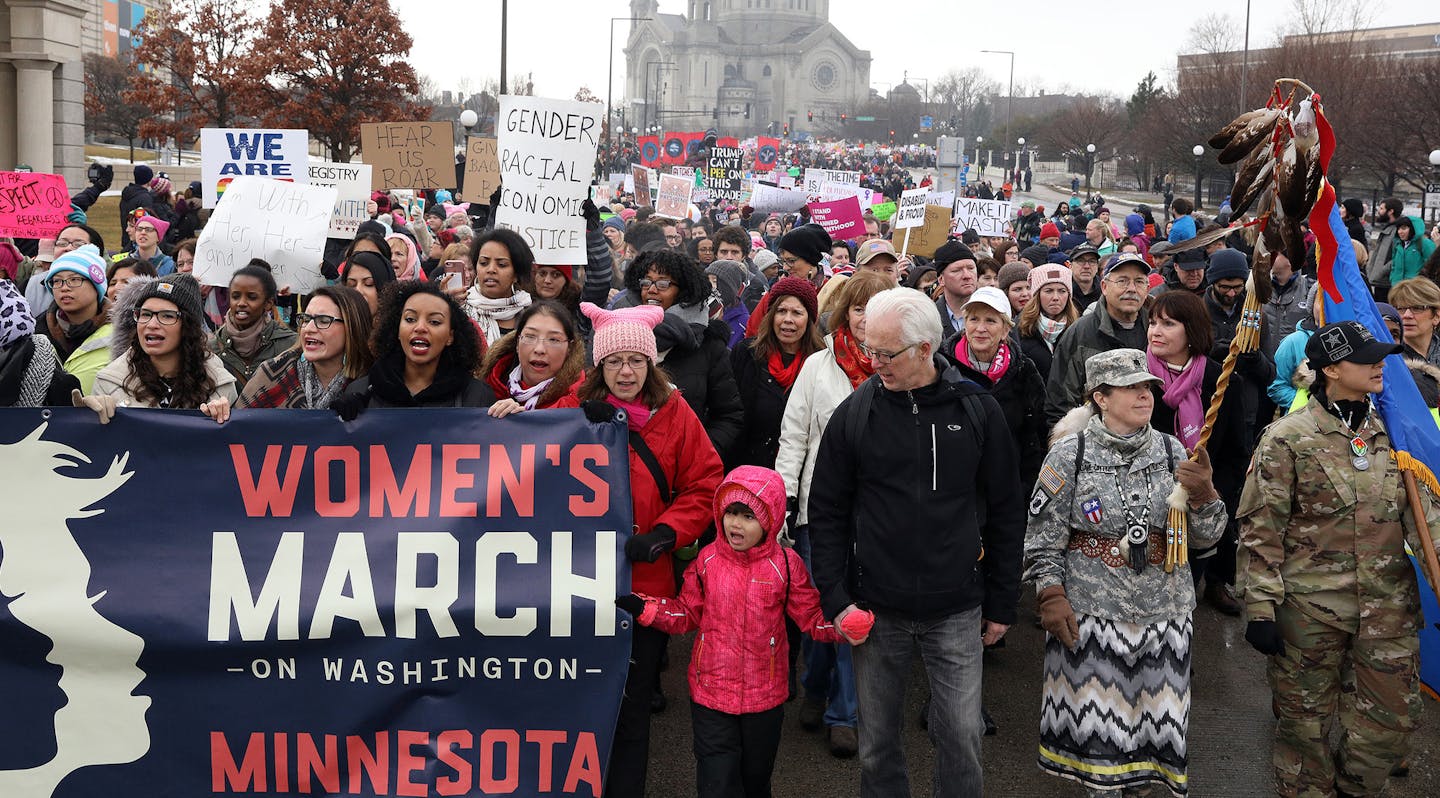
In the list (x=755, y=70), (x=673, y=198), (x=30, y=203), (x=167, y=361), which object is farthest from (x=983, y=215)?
(x=755, y=70)

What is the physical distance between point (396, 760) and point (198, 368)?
5.79 feet

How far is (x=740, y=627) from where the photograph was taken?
14.1 ft

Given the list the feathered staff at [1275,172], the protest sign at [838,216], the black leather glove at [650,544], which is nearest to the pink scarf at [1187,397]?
the feathered staff at [1275,172]

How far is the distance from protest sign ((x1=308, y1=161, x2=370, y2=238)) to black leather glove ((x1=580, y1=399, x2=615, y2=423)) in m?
6.51

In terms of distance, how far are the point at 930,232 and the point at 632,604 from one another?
36.7 feet

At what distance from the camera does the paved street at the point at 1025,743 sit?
501 centimetres

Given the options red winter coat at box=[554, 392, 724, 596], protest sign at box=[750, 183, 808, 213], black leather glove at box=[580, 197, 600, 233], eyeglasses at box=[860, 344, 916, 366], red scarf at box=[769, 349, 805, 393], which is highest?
protest sign at box=[750, 183, 808, 213]

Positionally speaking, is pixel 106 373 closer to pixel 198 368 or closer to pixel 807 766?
pixel 198 368

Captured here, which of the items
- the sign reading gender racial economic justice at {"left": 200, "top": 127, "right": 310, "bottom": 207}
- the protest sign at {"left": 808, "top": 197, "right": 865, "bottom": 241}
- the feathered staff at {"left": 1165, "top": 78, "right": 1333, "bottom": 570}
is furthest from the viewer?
the protest sign at {"left": 808, "top": 197, "right": 865, "bottom": 241}

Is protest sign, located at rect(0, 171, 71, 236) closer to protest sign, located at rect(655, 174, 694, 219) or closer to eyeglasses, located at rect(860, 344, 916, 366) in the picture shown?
eyeglasses, located at rect(860, 344, 916, 366)

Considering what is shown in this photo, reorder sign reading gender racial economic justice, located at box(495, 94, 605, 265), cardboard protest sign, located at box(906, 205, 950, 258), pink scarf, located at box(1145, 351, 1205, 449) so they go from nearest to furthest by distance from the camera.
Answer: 1. pink scarf, located at box(1145, 351, 1205, 449)
2. sign reading gender racial economic justice, located at box(495, 94, 605, 265)
3. cardboard protest sign, located at box(906, 205, 950, 258)

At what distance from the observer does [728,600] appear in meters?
4.30

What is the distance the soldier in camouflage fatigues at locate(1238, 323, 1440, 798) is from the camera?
448 cm

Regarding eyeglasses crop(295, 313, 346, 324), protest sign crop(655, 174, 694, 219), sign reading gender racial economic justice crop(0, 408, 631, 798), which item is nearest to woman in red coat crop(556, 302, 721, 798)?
sign reading gender racial economic justice crop(0, 408, 631, 798)
